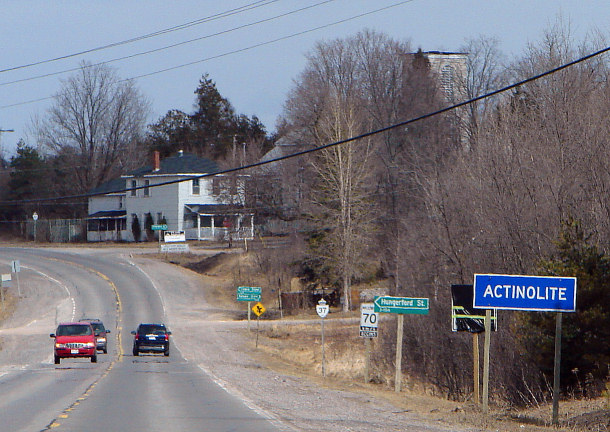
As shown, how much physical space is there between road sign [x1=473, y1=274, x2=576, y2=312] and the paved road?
450 cm

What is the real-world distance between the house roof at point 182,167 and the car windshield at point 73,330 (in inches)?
2091

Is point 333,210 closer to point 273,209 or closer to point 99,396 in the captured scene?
point 273,209

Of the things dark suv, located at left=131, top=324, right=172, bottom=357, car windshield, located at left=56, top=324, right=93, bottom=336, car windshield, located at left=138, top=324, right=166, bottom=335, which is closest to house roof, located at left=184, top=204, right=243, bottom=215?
car windshield, located at left=138, top=324, right=166, bottom=335

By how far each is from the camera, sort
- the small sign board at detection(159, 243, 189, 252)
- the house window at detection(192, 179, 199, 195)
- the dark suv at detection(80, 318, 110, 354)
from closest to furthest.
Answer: the dark suv at detection(80, 318, 110, 354) < the small sign board at detection(159, 243, 189, 252) < the house window at detection(192, 179, 199, 195)

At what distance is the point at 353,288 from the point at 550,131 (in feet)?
107

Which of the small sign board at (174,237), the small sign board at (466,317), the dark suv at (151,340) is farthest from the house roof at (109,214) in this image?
the small sign board at (466,317)

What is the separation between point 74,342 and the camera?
103ft

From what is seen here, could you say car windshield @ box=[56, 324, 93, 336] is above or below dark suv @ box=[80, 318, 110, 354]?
above

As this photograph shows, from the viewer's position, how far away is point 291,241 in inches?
2506

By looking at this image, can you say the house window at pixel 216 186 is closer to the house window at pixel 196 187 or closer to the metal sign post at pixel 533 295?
the house window at pixel 196 187

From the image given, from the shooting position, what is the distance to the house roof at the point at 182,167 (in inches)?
3369

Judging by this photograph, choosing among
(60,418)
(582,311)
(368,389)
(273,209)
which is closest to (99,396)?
(60,418)

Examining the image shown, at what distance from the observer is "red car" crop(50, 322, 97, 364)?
31.4m

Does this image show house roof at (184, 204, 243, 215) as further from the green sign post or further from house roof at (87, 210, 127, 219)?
the green sign post
